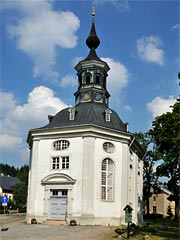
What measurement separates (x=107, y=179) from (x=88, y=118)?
580 cm

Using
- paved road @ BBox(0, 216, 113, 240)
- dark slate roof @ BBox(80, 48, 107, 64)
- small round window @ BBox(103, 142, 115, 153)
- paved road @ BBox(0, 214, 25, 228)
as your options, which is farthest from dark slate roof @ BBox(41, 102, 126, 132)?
paved road @ BBox(0, 216, 113, 240)

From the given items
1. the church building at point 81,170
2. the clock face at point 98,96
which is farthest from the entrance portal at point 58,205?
the clock face at point 98,96

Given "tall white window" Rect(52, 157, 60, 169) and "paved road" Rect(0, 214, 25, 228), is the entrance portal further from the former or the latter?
"paved road" Rect(0, 214, 25, 228)

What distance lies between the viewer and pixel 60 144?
30.0 m

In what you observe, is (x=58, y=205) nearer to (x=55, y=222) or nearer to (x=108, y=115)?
(x=55, y=222)

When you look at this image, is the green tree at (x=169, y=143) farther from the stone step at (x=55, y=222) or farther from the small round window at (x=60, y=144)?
the stone step at (x=55, y=222)

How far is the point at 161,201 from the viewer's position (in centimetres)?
7531

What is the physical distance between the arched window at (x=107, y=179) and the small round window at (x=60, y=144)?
3.62 meters

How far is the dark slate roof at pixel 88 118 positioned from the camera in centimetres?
3058

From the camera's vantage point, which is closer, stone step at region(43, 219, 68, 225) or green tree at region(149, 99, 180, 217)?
green tree at region(149, 99, 180, 217)

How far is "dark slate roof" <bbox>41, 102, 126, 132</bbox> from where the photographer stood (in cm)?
3058

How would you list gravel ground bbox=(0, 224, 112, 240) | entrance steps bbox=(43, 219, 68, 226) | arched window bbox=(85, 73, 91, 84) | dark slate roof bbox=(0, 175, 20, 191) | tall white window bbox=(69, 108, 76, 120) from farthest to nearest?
dark slate roof bbox=(0, 175, 20, 191)
arched window bbox=(85, 73, 91, 84)
tall white window bbox=(69, 108, 76, 120)
entrance steps bbox=(43, 219, 68, 226)
gravel ground bbox=(0, 224, 112, 240)

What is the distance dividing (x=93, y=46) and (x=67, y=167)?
1588 centimetres

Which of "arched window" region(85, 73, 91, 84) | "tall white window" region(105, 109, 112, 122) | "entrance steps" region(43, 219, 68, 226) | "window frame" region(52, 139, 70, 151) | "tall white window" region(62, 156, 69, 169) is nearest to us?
"entrance steps" region(43, 219, 68, 226)
